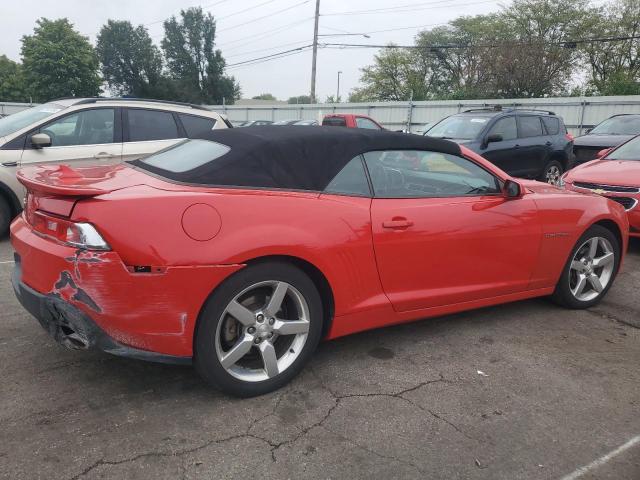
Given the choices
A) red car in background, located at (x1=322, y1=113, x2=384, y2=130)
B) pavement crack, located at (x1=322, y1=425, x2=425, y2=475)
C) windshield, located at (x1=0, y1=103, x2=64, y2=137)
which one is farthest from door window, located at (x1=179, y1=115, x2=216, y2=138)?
red car in background, located at (x1=322, y1=113, x2=384, y2=130)

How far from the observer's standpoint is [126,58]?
67.6 m

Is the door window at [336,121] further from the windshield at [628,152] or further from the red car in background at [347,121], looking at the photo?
the windshield at [628,152]

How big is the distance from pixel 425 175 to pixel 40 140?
4571 mm

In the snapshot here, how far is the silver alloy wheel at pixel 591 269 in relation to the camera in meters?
4.35

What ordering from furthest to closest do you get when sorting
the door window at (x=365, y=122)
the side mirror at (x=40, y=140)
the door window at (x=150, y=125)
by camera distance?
the door window at (x=365, y=122), the door window at (x=150, y=125), the side mirror at (x=40, y=140)

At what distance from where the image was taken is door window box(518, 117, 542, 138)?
10.2 m

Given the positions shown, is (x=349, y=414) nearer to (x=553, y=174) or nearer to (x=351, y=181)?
(x=351, y=181)

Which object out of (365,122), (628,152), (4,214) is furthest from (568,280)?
(365,122)

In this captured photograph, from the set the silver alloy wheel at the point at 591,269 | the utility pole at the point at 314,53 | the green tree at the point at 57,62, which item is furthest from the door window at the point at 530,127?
the green tree at the point at 57,62

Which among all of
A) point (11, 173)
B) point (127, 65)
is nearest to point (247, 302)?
point (11, 173)

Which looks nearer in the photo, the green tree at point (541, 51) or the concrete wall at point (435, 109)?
the concrete wall at point (435, 109)

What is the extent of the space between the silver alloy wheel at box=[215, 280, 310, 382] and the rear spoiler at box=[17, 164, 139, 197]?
876 millimetres

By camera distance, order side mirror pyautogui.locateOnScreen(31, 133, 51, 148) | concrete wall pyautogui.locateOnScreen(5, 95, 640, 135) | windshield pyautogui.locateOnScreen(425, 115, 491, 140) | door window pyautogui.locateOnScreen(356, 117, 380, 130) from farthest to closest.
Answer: concrete wall pyautogui.locateOnScreen(5, 95, 640, 135) → door window pyautogui.locateOnScreen(356, 117, 380, 130) → windshield pyautogui.locateOnScreen(425, 115, 491, 140) → side mirror pyautogui.locateOnScreen(31, 133, 51, 148)

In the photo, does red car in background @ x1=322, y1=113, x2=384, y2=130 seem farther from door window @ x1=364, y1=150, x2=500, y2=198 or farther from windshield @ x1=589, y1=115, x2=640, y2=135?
door window @ x1=364, y1=150, x2=500, y2=198
